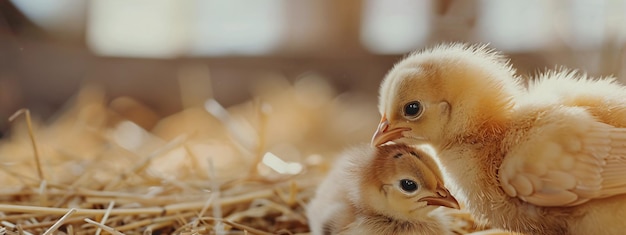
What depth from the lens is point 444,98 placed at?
3.23ft

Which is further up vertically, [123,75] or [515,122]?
[123,75]

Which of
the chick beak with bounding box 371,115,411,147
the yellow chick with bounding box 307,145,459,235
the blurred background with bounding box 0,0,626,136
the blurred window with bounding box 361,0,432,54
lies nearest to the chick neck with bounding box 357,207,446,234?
the yellow chick with bounding box 307,145,459,235

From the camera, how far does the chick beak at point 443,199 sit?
38.5 inches

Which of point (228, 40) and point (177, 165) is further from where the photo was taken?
point (228, 40)

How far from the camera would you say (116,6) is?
10.5 ft

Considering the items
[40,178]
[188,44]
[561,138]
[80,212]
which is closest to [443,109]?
[561,138]

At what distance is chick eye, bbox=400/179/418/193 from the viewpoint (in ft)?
3.25

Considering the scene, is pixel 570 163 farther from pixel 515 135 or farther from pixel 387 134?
pixel 387 134

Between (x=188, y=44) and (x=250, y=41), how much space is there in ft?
0.93

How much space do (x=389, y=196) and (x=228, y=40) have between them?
223cm

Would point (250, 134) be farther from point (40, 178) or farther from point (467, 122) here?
point (467, 122)

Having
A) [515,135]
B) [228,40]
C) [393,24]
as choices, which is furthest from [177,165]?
[228,40]

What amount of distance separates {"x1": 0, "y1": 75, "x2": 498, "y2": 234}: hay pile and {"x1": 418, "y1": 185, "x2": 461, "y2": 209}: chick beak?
0.22 meters

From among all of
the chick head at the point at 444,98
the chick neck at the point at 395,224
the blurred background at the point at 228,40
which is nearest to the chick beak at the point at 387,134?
the chick head at the point at 444,98
